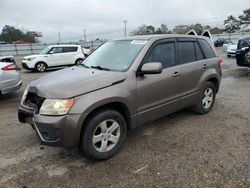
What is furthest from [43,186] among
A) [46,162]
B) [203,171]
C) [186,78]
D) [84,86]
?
[186,78]

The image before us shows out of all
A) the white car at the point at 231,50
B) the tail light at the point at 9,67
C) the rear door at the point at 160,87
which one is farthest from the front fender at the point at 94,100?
the white car at the point at 231,50

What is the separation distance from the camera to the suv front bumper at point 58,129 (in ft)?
9.19

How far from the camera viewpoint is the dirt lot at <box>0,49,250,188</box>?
A: 2805 mm

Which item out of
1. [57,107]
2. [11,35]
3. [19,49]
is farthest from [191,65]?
[11,35]

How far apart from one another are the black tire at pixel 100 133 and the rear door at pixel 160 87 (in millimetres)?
406

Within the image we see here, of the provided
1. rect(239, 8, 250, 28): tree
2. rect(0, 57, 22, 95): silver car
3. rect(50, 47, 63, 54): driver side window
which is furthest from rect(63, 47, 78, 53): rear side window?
rect(239, 8, 250, 28): tree

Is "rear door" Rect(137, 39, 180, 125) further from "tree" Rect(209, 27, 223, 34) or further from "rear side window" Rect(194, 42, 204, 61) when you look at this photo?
"tree" Rect(209, 27, 223, 34)

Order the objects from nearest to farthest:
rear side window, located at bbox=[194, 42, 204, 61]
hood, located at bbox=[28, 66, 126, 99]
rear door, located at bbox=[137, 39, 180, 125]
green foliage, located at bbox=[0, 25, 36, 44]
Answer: hood, located at bbox=[28, 66, 126, 99] → rear door, located at bbox=[137, 39, 180, 125] → rear side window, located at bbox=[194, 42, 204, 61] → green foliage, located at bbox=[0, 25, 36, 44]

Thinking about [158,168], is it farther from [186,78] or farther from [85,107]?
[186,78]

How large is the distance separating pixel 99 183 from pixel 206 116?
2994 mm

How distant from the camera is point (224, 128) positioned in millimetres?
4234

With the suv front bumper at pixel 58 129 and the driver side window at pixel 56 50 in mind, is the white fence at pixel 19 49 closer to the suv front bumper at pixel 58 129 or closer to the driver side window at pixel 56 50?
the driver side window at pixel 56 50

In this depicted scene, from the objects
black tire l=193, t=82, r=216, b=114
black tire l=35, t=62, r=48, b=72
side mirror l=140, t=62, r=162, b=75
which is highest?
side mirror l=140, t=62, r=162, b=75

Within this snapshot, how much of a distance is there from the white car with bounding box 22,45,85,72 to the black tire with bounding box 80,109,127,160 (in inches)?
426
